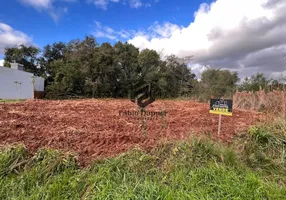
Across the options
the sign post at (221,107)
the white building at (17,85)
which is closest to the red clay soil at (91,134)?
the sign post at (221,107)

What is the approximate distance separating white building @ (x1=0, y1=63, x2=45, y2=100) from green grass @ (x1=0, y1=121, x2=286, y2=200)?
31.5 ft

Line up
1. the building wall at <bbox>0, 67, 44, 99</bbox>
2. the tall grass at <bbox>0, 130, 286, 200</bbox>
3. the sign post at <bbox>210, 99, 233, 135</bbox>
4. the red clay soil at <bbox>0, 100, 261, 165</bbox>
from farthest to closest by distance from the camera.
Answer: the building wall at <bbox>0, 67, 44, 99</bbox>
the sign post at <bbox>210, 99, 233, 135</bbox>
the red clay soil at <bbox>0, 100, 261, 165</bbox>
the tall grass at <bbox>0, 130, 286, 200</bbox>

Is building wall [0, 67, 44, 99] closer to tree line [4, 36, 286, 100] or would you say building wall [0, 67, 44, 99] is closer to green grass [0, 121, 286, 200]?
tree line [4, 36, 286, 100]

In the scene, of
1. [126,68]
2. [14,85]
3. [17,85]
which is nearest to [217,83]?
[126,68]

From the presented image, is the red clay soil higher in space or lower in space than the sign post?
lower

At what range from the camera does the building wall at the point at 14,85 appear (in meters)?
10.2

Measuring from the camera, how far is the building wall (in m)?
10.2

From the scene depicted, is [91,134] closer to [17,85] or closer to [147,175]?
[147,175]

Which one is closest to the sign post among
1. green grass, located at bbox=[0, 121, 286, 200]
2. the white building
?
green grass, located at bbox=[0, 121, 286, 200]

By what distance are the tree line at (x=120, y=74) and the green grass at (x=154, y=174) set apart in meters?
8.65

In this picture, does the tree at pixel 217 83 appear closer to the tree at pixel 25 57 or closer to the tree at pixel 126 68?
the tree at pixel 126 68

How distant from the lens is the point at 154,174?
5.83 ft

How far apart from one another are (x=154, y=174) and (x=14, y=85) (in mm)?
12283

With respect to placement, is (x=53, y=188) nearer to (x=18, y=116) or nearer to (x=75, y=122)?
(x=75, y=122)
